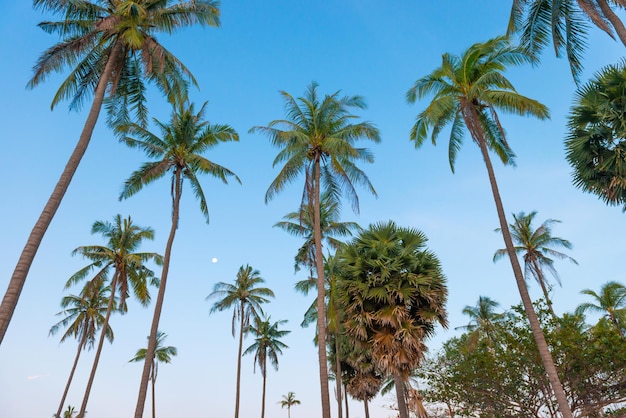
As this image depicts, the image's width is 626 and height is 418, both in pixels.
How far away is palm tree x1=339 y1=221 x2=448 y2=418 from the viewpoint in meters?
14.4

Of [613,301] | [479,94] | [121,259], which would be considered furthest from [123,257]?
[613,301]

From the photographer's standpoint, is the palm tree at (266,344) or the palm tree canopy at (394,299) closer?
the palm tree canopy at (394,299)

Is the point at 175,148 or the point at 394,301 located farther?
the point at 175,148

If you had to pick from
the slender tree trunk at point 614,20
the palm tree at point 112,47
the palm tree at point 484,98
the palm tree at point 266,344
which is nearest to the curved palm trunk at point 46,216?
the palm tree at point 112,47

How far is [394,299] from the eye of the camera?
1500cm

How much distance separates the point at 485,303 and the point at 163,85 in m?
37.4

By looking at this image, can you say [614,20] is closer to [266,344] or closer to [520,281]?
[520,281]

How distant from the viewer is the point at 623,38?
11000 millimetres

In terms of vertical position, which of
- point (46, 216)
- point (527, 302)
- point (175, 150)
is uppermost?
point (175, 150)

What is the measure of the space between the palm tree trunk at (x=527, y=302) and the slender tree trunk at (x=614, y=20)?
546 centimetres

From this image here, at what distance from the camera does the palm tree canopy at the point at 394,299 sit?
1440cm

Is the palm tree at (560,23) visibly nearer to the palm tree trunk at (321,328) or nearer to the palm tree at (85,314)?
the palm tree trunk at (321,328)

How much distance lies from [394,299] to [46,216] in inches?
454

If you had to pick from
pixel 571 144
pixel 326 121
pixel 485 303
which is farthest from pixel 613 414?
pixel 485 303
